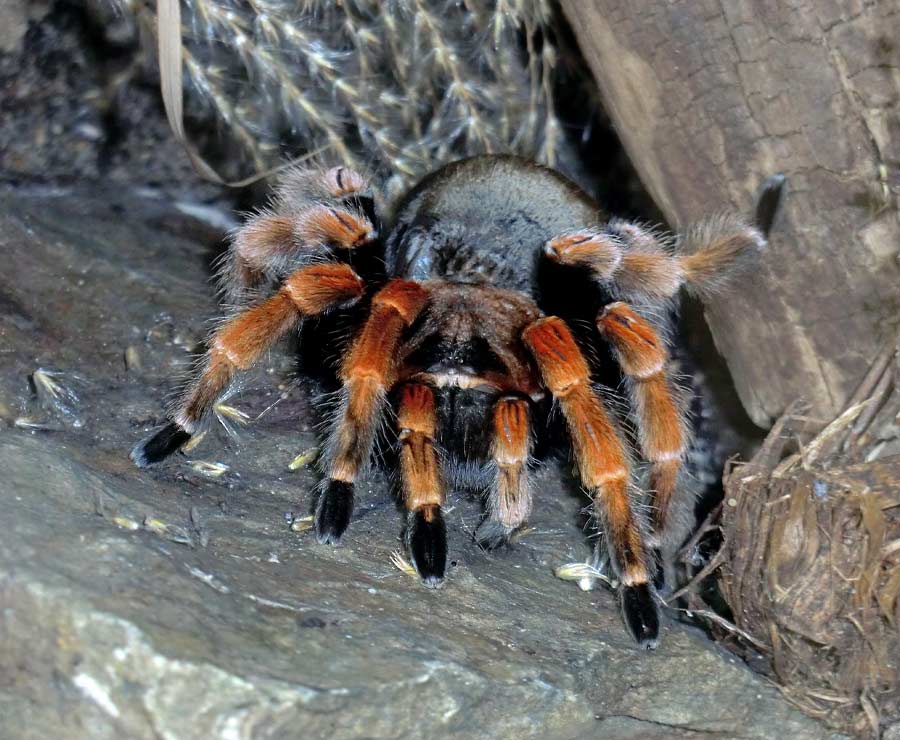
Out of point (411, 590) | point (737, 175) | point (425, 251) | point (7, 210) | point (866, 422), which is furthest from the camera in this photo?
point (7, 210)

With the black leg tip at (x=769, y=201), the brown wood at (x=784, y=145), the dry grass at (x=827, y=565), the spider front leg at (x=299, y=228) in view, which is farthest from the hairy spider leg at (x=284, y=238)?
the dry grass at (x=827, y=565)

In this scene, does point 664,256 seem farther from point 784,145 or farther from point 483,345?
point 483,345

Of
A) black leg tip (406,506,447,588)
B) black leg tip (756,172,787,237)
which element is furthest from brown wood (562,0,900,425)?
black leg tip (406,506,447,588)

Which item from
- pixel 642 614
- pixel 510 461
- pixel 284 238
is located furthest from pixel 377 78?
pixel 642 614

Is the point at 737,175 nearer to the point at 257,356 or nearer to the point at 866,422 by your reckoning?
the point at 866,422

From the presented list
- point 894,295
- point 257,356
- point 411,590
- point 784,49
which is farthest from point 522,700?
point 784,49

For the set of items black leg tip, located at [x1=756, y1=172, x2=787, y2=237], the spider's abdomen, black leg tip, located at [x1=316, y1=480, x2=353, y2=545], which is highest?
black leg tip, located at [x1=756, y1=172, x2=787, y2=237]

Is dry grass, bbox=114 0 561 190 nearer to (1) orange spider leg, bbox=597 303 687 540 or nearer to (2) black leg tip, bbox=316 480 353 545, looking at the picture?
(1) orange spider leg, bbox=597 303 687 540
